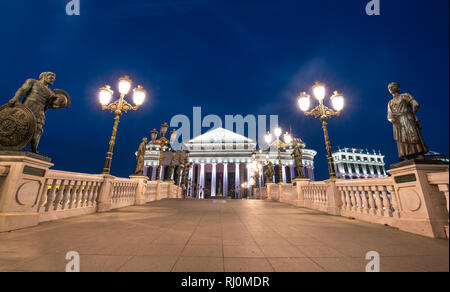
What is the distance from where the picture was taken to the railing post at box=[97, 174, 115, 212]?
299 inches

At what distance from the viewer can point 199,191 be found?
52188 millimetres

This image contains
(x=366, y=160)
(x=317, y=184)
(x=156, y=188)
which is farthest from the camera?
(x=366, y=160)

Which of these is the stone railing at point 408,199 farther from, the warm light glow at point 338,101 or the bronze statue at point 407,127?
the warm light glow at point 338,101

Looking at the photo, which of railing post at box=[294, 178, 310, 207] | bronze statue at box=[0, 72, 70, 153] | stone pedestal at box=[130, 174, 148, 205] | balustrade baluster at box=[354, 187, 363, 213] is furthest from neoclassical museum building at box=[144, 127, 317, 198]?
bronze statue at box=[0, 72, 70, 153]

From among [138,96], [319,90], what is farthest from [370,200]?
[138,96]

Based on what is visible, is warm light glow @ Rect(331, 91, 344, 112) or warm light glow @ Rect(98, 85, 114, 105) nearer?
warm light glow @ Rect(98, 85, 114, 105)

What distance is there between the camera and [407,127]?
478 cm

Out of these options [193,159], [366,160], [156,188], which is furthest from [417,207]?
[366,160]

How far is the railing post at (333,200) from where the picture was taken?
25.6 feet

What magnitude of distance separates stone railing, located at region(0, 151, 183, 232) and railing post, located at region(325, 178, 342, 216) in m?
10.1

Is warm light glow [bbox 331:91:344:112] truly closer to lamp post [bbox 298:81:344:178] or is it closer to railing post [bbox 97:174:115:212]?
lamp post [bbox 298:81:344:178]

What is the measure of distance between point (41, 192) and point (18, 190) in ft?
2.13

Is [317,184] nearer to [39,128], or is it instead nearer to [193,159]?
[39,128]
